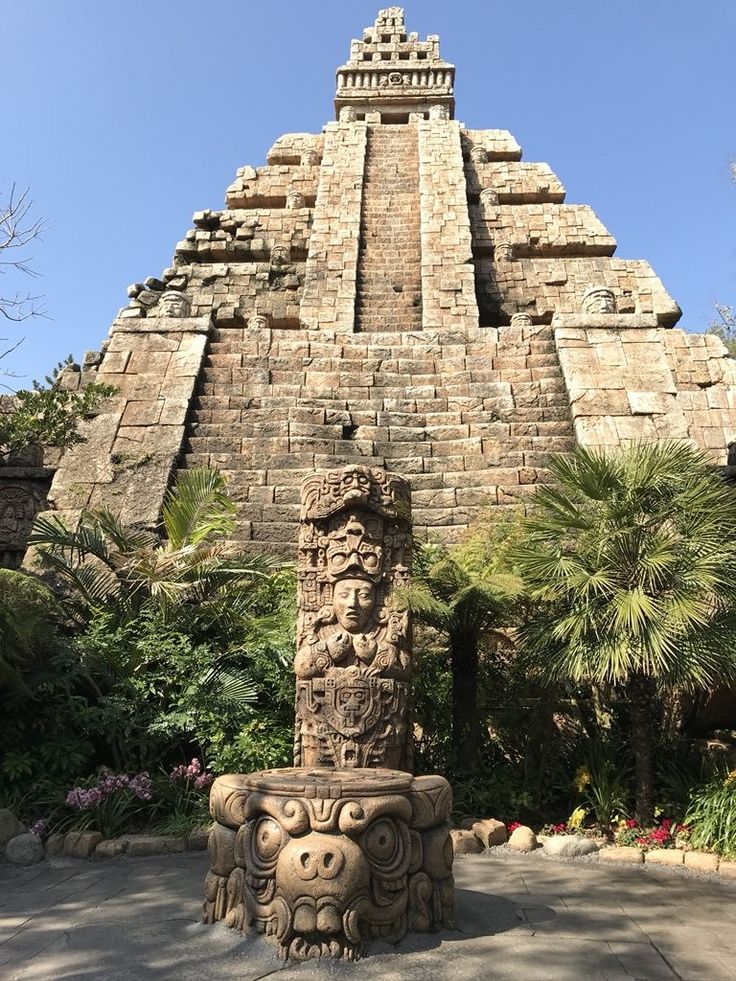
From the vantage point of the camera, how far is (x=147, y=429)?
8.54m

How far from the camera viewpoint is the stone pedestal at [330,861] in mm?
3146

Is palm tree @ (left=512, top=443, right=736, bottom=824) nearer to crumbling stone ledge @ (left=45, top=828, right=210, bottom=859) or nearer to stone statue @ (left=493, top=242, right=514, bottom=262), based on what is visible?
crumbling stone ledge @ (left=45, top=828, right=210, bottom=859)

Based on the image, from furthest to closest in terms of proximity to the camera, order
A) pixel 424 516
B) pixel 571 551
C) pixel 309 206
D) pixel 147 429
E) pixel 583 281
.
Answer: pixel 309 206 < pixel 583 281 < pixel 147 429 < pixel 424 516 < pixel 571 551

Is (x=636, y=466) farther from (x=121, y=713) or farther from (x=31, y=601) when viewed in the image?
(x=31, y=601)

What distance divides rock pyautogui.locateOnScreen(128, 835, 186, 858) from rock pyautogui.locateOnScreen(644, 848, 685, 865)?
9.47ft

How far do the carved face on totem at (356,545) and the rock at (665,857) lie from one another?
7.85ft

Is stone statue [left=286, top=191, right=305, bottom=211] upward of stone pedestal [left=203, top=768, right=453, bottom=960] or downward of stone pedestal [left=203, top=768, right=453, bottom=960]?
upward

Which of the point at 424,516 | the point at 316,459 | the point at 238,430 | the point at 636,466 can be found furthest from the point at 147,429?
the point at 636,466

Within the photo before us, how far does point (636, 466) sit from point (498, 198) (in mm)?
13850

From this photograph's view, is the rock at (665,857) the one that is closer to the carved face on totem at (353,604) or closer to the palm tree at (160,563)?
the carved face on totem at (353,604)

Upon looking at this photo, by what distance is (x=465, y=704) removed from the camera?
17.7 feet

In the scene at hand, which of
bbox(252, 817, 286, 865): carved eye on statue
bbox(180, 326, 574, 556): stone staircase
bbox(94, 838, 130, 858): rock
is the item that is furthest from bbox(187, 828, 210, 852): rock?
bbox(180, 326, 574, 556): stone staircase

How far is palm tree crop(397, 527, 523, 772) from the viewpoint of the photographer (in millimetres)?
5129

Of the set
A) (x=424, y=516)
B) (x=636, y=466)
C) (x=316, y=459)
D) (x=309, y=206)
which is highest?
(x=309, y=206)
